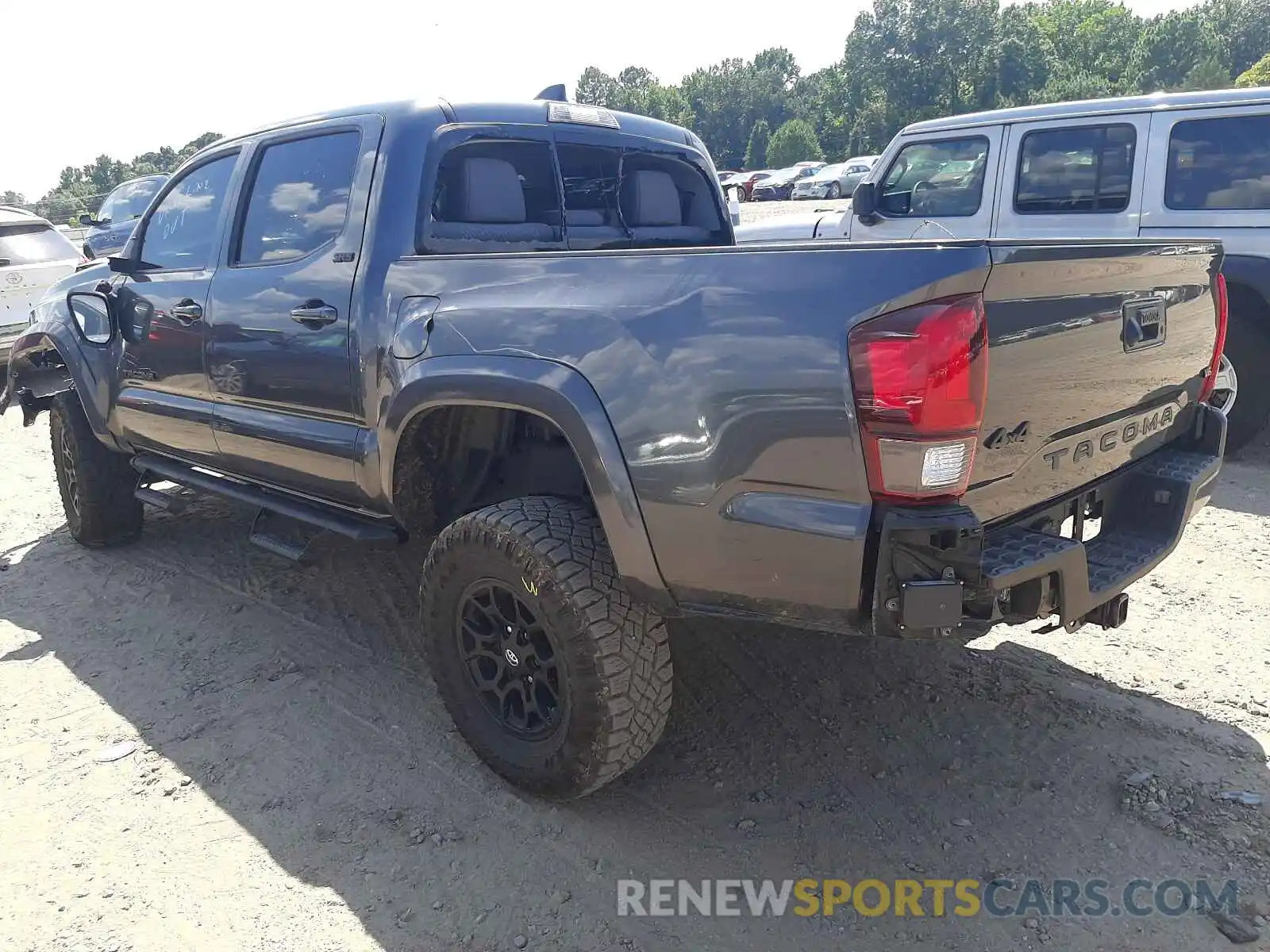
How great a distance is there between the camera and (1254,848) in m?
2.47

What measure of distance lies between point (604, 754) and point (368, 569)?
2.38 metres

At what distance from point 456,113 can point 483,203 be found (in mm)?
317

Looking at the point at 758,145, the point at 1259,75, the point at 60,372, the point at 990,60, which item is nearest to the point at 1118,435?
the point at 60,372

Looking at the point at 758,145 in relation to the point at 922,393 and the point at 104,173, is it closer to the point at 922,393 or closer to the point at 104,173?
the point at 104,173

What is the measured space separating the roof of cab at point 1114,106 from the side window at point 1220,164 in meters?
0.10

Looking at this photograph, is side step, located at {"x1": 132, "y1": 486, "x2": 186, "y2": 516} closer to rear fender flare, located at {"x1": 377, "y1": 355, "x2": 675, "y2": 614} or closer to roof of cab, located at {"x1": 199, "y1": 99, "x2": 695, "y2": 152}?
roof of cab, located at {"x1": 199, "y1": 99, "x2": 695, "y2": 152}

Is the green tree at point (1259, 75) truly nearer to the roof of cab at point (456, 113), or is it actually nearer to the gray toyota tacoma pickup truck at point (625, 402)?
the roof of cab at point (456, 113)

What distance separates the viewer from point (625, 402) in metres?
2.33

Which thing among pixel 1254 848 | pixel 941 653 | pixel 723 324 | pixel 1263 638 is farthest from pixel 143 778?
pixel 1263 638

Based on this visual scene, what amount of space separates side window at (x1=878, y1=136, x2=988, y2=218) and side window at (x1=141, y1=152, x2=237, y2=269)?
4.78 metres

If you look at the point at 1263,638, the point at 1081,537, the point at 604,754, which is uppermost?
the point at 1081,537

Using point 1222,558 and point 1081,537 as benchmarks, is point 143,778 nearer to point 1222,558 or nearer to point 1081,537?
point 1081,537

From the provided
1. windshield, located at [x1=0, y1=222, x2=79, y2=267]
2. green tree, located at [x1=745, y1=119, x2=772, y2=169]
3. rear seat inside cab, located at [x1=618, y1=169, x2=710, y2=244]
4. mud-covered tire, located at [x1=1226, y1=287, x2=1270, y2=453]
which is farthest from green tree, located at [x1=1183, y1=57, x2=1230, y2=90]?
rear seat inside cab, located at [x1=618, y1=169, x2=710, y2=244]

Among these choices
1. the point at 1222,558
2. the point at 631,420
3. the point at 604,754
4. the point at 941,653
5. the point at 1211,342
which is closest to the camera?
the point at 631,420
